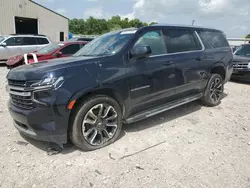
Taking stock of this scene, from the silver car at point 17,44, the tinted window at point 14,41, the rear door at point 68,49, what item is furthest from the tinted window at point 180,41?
the tinted window at point 14,41

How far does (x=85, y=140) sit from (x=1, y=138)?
1.56 meters

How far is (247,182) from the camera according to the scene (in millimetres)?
2322

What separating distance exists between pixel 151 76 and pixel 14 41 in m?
11.1

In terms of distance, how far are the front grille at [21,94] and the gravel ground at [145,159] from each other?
30.3 inches

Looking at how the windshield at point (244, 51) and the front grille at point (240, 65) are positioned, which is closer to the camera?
the front grille at point (240, 65)

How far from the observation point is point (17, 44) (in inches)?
449

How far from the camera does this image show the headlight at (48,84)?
7.87ft

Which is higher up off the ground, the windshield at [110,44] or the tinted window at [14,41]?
the tinted window at [14,41]

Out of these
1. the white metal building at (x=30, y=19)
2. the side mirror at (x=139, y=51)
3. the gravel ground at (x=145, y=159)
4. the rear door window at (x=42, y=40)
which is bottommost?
the gravel ground at (x=145, y=159)

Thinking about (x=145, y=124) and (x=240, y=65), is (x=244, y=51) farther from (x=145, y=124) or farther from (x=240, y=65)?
(x=145, y=124)

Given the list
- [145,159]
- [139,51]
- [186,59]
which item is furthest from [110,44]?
[145,159]

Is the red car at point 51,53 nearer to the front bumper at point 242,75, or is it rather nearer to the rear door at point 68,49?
the rear door at point 68,49

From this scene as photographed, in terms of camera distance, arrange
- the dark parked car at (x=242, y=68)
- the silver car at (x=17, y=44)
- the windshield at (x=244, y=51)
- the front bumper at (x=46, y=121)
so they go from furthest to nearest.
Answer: the silver car at (x=17, y=44), the windshield at (x=244, y=51), the dark parked car at (x=242, y=68), the front bumper at (x=46, y=121)

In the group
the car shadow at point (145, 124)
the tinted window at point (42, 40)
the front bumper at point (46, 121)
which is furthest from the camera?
the tinted window at point (42, 40)
